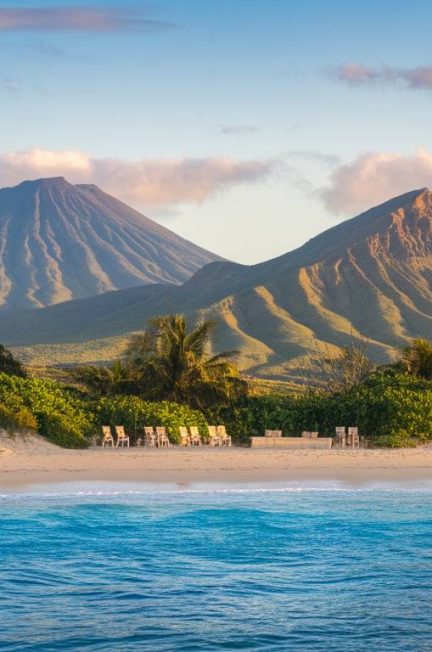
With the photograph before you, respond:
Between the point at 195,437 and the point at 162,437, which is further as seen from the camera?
the point at 195,437

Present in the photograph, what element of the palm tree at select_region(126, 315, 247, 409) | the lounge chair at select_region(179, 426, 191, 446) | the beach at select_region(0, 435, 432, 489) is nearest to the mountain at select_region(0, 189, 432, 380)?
the palm tree at select_region(126, 315, 247, 409)

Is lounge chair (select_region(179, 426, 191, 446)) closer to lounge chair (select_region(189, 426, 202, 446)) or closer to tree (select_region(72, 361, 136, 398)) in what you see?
lounge chair (select_region(189, 426, 202, 446))

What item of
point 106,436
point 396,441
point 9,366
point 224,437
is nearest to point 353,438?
point 396,441

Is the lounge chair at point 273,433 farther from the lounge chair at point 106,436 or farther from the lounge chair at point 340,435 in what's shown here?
the lounge chair at point 106,436

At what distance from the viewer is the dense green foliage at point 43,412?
2611 centimetres

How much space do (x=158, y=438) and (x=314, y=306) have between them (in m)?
126

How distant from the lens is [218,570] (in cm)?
1374

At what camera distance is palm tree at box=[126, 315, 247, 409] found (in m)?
33.0

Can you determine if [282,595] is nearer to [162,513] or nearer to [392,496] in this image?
[162,513]

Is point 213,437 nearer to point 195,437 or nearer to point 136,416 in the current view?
point 195,437

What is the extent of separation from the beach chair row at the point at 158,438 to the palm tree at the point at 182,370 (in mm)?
2690

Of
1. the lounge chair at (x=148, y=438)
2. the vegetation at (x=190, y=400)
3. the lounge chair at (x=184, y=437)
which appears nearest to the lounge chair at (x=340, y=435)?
the vegetation at (x=190, y=400)

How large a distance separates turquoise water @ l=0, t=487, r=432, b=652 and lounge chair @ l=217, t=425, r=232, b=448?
950cm

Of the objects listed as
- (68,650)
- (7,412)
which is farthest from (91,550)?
(7,412)
